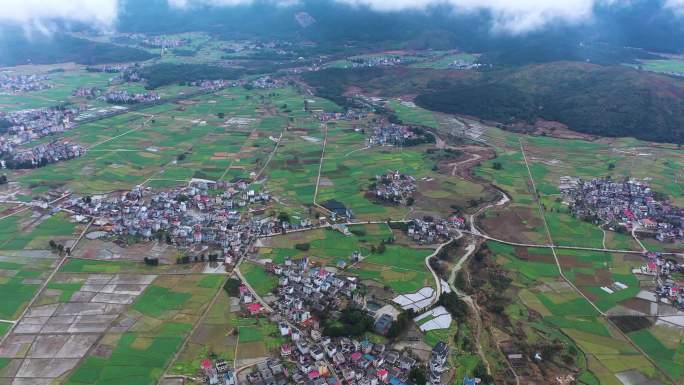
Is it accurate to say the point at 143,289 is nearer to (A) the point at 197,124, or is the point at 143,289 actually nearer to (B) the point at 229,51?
(A) the point at 197,124

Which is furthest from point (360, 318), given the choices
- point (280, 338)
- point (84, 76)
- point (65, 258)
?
point (84, 76)

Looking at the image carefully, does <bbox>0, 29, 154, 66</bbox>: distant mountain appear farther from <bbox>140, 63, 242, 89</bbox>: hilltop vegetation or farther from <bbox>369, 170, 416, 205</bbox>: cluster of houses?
<bbox>369, 170, 416, 205</bbox>: cluster of houses

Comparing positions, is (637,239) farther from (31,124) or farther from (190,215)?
(31,124)

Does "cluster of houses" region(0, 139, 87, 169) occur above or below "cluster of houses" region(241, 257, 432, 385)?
above

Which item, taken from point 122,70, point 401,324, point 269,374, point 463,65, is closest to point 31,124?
point 122,70

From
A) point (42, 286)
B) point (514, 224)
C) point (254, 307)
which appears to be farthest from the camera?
point (514, 224)

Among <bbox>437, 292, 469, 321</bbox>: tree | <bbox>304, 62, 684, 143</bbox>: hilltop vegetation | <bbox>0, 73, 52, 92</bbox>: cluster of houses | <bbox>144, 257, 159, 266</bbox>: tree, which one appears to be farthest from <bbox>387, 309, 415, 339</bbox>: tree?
<bbox>0, 73, 52, 92</bbox>: cluster of houses
